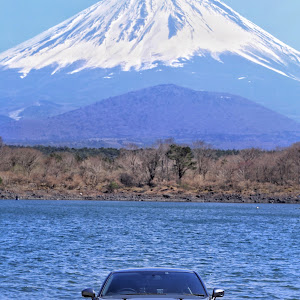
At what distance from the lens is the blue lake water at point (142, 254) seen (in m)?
23.9

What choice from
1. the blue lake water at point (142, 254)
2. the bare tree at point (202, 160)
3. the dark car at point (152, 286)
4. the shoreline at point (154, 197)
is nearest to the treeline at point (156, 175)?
the bare tree at point (202, 160)

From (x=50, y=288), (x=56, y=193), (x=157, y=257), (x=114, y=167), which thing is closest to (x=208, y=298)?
(x=50, y=288)

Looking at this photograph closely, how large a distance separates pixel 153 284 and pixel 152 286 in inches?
2.7

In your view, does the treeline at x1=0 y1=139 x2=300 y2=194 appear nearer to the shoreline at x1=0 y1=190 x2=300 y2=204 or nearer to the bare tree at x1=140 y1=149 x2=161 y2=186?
the bare tree at x1=140 y1=149 x2=161 y2=186

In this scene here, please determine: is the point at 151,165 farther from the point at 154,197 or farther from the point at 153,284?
the point at 153,284

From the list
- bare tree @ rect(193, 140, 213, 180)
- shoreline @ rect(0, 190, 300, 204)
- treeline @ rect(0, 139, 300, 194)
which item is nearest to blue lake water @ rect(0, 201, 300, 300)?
shoreline @ rect(0, 190, 300, 204)

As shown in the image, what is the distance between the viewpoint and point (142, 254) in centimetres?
3319

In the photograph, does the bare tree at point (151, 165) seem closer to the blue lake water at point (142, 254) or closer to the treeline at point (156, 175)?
the treeline at point (156, 175)

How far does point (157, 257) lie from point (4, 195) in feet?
245

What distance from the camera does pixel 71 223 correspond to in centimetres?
5631

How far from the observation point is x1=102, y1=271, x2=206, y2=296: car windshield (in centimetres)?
1329

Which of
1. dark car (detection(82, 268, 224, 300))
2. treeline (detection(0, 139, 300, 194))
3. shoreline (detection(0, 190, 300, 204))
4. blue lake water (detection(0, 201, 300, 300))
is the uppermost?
treeline (detection(0, 139, 300, 194))

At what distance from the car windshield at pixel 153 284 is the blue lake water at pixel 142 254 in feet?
26.7

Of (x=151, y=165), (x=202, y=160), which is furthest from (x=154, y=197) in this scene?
(x=202, y=160)
